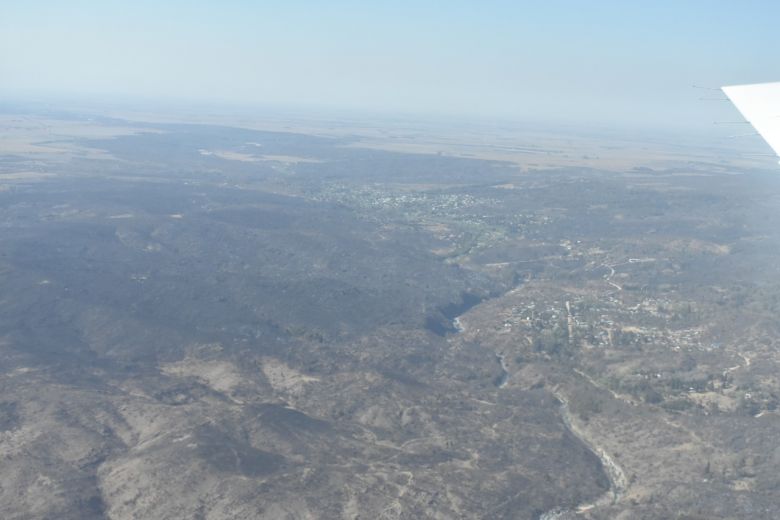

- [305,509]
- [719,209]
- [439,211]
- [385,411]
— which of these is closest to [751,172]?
[719,209]

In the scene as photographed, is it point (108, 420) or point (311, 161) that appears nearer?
point (108, 420)

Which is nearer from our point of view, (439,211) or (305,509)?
(305,509)

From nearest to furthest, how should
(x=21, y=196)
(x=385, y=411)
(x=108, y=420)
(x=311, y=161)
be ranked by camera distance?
1. (x=108, y=420)
2. (x=385, y=411)
3. (x=21, y=196)
4. (x=311, y=161)

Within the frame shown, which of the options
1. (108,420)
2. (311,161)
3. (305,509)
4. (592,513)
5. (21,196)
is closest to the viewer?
(305,509)

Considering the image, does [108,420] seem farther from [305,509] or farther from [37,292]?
[37,292]

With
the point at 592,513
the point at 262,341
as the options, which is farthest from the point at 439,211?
the point at 592,513

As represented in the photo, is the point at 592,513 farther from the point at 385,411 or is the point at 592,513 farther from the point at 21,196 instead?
the point at 21,196
